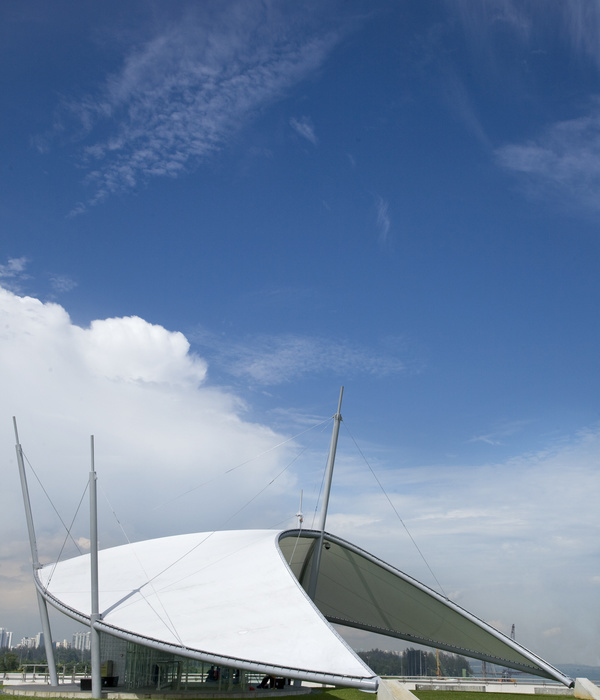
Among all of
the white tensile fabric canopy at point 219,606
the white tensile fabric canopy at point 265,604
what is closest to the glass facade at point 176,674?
the white tensile fabric canopy at point 219,606

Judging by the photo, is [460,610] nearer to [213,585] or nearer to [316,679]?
[213,585]

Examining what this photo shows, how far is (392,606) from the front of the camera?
30.6m

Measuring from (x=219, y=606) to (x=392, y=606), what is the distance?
1302 cm

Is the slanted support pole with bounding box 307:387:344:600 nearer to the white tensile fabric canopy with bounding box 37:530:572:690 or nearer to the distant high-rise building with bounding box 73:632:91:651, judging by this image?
the white tensile fabric canopy with bounding box 37:530:572:690

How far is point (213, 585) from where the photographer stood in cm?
2256

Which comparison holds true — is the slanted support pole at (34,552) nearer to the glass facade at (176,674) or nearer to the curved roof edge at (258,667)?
the glass facade at (176,674)

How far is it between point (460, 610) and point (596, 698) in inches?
224

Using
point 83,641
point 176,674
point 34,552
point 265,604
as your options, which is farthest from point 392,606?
point 83,641

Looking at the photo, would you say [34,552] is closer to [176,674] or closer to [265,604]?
[176,674]

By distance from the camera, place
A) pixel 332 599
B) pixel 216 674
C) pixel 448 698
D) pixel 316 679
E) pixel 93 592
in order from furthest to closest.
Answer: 1. pixel 332 599
2. pixel 448 698
3. pixel 216 674
4. pixel 93 592
5. pixel 316 679

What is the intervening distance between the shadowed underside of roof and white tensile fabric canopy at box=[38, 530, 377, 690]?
3.14m

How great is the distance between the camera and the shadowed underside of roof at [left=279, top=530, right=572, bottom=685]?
26047mm

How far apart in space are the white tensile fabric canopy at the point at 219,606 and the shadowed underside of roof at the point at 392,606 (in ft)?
10.3

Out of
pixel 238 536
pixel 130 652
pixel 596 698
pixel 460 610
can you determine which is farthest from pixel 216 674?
pixel 596 698
